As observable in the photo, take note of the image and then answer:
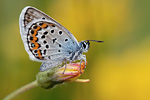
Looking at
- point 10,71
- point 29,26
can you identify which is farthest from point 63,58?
point 10,71

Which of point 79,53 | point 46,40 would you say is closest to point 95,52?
point 79,53

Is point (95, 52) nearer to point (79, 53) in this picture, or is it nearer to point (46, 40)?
point (79, 53)

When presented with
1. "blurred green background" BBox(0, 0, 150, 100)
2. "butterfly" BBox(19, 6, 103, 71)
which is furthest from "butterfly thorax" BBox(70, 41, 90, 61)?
"blurred green background" BBox(0, 0, 150, 100)

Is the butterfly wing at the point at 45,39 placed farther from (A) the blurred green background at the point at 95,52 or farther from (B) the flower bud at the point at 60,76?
(A) the blurred green background at the point at 95,52

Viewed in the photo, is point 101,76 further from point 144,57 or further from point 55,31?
point 55,31

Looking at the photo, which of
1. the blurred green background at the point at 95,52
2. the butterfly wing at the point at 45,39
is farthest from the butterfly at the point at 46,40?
the blurred green background at the point at 95,52

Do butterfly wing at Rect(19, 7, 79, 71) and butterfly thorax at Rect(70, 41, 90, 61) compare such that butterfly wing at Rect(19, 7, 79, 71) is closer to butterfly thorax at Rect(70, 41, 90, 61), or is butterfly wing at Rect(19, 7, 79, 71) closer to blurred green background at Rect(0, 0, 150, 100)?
butterfly thorax at Rect(70, 41, 90, 61)

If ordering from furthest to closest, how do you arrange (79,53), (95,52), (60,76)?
(95,52)
(79,53)
(60,76)
